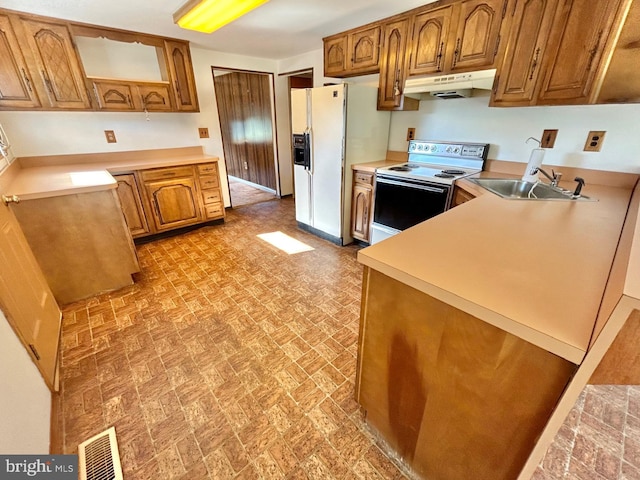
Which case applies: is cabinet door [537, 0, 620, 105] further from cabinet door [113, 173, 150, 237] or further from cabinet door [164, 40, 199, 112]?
cabinet door [113, 173, 150, 237]

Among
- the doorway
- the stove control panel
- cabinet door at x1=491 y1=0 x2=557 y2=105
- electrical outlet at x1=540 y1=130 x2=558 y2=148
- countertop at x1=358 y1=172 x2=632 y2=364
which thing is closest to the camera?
countertop at x1=358 y1=172 x2=632 y2=364

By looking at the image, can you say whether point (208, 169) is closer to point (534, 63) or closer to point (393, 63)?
point (393, 63)

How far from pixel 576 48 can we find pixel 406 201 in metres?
1.37

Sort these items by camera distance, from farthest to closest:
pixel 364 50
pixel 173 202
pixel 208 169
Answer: pixel 208 169, pixel 173 202, pixel 364 50

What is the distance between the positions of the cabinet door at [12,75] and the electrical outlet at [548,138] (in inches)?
171

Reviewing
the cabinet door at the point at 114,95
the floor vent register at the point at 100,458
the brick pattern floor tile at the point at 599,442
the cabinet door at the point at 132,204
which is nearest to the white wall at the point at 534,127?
the brick pattern floor tile at the point at 599,442

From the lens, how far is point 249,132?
5039mm

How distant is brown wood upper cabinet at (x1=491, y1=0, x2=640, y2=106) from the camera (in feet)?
4.97

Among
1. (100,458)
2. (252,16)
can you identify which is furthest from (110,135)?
(100,458)

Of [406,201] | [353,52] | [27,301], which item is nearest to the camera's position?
[27,301]

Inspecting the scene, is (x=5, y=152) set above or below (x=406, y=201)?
above

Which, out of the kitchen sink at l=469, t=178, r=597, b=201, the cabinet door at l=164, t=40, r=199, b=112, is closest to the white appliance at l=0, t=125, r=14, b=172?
the cabinet door at l=164, t=40, r=199, b=112

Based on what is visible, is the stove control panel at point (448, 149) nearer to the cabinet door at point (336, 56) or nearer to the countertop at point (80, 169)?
the cabinet door at point (336, 56)

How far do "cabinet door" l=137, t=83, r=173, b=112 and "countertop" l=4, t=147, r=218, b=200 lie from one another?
56cm
